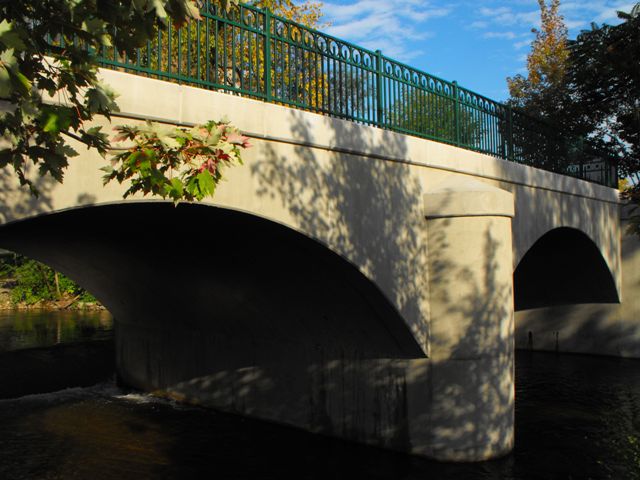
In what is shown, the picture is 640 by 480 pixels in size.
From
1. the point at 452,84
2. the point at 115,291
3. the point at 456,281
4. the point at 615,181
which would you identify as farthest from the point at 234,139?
the point at 615,181

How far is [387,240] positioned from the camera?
29.7ft

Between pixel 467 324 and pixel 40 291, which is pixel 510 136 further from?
pixel 40 291

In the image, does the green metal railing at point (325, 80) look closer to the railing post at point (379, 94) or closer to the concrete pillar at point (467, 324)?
the railing post at point (379, 94)

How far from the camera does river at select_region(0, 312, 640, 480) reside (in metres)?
9.73

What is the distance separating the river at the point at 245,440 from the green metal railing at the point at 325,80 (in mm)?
5276

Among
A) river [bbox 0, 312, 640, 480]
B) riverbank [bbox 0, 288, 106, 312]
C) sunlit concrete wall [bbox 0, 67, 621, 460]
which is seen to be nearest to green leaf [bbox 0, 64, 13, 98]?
sunlit concrete wall [bbox 0, 67, 621, 460]

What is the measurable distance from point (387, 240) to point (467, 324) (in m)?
1.79

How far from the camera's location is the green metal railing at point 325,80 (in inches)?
270

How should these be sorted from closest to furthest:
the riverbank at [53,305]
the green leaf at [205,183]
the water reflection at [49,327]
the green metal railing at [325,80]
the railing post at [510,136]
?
the green leaf at [205,183] < the green metal railing at [325,80] < the railing post at [510,136] < the water reflection at [49,327] < the riverbank at [53,305]

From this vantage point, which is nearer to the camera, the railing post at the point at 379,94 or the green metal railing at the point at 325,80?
the green metal railing at the point at 325,80

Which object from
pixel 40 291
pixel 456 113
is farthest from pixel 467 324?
pixel 40 291

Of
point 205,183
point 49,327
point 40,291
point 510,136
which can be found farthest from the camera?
point 40,291

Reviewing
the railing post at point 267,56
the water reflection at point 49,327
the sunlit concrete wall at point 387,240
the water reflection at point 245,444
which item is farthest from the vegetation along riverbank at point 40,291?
the railing post at point 267,56

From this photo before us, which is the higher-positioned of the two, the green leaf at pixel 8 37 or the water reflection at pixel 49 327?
the green leaf at pixel 8 37
